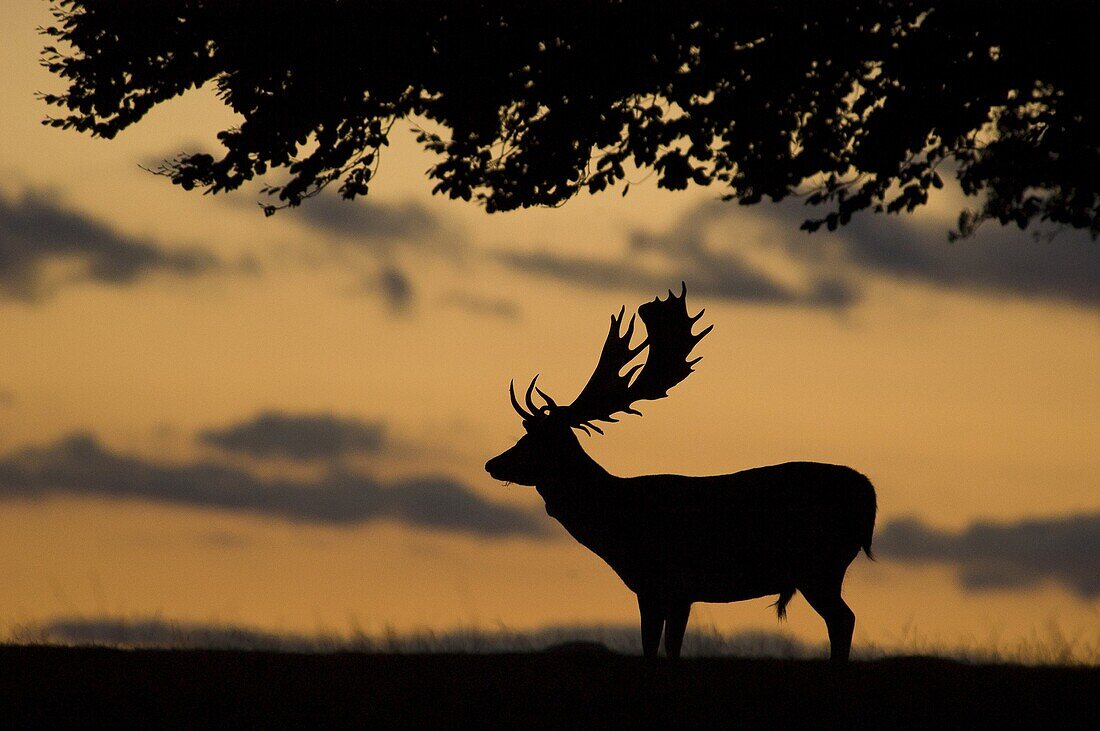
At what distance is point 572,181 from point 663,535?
4281mm

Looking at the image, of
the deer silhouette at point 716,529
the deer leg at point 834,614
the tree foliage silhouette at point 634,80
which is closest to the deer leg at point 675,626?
the deer silhouette at point 716,529

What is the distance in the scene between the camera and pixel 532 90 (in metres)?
14.6

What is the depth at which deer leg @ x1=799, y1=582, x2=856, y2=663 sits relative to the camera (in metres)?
12.9

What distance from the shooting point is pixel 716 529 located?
13.3m

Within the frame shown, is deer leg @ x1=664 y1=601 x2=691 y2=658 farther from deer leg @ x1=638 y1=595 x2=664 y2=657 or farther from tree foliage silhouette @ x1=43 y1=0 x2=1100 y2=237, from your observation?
tree foliage silhouette @ x1=43 y1=0 x2=1100 y2=237

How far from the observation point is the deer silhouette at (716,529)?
13156 millimetres

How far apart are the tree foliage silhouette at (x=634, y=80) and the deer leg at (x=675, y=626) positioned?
4.49 metres

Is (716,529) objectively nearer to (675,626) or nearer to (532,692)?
(675,626)

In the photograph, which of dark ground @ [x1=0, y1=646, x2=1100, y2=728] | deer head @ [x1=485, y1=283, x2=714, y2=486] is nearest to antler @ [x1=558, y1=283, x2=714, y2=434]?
deer head @ [x1=485, y1=283, x2=714, y2=486]

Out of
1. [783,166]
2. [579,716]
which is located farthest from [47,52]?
[579,716]

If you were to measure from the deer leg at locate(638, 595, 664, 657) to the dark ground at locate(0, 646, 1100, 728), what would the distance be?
1405 millimetres

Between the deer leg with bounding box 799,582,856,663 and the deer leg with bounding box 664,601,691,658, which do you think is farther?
the deer leg with bounding box 799,582,856,663

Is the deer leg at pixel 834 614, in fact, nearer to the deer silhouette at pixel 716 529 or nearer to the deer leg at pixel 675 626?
the deer silhouette at pixel 716 529

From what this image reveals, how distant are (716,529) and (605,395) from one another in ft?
6.69
